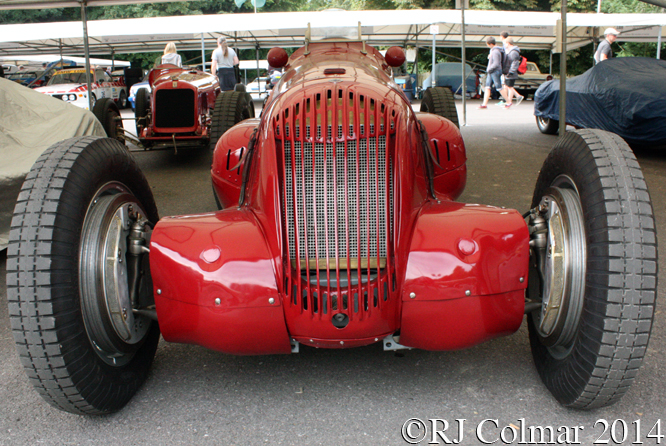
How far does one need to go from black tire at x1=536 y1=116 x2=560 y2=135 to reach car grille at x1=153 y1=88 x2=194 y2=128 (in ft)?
19.6

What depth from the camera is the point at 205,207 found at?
5891 millimetres

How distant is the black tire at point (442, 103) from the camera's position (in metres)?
6.30

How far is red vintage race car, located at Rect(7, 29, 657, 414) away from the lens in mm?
2115

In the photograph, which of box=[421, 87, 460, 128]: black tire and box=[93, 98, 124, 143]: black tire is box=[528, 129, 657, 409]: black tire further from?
box=[93, 98, 124, 143]: black tire

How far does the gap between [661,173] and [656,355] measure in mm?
4914

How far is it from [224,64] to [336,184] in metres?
8.86

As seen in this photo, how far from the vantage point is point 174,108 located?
8.14 meters

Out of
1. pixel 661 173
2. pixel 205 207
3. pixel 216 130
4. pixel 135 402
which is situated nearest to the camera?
pixel 135 402

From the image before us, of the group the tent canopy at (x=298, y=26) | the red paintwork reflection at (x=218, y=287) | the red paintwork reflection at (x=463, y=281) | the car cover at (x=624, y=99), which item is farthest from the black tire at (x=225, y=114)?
the car cover at (x=624, y=99)

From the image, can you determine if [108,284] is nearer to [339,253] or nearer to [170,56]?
[339,253]

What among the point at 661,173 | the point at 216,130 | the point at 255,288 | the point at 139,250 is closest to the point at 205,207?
the point at 216,130

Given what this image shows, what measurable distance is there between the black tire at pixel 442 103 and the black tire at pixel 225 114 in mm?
2216

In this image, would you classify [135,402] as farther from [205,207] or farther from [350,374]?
[205,207]

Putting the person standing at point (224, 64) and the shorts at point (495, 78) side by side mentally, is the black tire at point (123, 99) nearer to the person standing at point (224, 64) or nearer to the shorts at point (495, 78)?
the person standing at point (224, 64)
